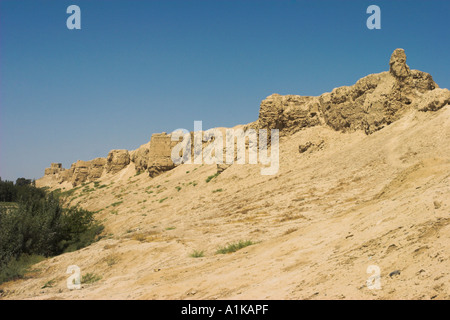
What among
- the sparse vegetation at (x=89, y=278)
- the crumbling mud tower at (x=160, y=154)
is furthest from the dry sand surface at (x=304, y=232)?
the crumbling mud tower at (x=160, y=154)

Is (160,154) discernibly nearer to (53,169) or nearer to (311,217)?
(311,217)

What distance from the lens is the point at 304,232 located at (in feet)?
27.1

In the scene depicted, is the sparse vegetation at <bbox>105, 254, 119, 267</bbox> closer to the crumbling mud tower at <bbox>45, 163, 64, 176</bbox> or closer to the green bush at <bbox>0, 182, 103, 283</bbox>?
the green bush at <bbox>0, 182, 103, 283</bbox>

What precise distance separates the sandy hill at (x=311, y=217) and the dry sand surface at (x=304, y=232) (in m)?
0.03

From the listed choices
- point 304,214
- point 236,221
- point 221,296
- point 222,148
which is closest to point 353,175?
point 304,214

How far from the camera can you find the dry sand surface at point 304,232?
4691mm

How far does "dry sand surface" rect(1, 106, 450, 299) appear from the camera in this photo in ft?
15.4

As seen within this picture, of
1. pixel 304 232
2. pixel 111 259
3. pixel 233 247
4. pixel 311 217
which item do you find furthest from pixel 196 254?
pixel 311 217

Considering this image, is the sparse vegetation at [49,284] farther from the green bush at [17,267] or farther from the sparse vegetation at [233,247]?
the sparse vegetation at [233,247]

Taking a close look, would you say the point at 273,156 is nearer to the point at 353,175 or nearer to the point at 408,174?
the point at 353,175

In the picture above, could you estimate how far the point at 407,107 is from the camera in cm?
1792

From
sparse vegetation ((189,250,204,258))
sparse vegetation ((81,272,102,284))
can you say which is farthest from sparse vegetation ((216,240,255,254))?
sparse vegetation ((81,272,102,284))

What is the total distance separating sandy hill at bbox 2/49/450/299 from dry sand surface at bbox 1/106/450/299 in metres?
0.03

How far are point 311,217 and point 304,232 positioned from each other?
3.03 meters
